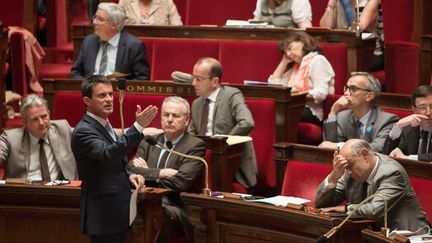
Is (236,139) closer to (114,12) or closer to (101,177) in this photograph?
(101,177)

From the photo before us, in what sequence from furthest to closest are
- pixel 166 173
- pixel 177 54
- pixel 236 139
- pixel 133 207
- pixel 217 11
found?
1. pixel 217 11
2. pixel 177 54
3. pixel 236 139
4. pixel 166 173
5. pixel 133 207

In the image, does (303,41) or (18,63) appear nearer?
(303,41)

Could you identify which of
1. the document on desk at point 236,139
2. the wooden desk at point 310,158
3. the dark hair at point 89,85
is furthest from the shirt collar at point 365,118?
the dark hair at point 89,85

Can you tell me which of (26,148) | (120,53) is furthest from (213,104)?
(26,148)

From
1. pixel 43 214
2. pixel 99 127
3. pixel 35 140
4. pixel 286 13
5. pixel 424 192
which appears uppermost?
pixel 286 13

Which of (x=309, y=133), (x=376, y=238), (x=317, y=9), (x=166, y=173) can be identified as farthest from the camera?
(x=317, y=9)

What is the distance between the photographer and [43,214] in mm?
3473

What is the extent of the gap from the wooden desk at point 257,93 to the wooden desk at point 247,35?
1.35 ft

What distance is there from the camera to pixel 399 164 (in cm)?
312

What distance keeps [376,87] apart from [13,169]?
1.31m

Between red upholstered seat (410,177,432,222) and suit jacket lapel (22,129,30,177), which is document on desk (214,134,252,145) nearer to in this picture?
suit jacket lapel (22,129,30,177)

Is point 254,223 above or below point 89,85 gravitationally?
below

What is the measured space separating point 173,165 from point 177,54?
3.93 feet

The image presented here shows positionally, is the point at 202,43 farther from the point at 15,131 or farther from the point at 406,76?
the point at 15,131
